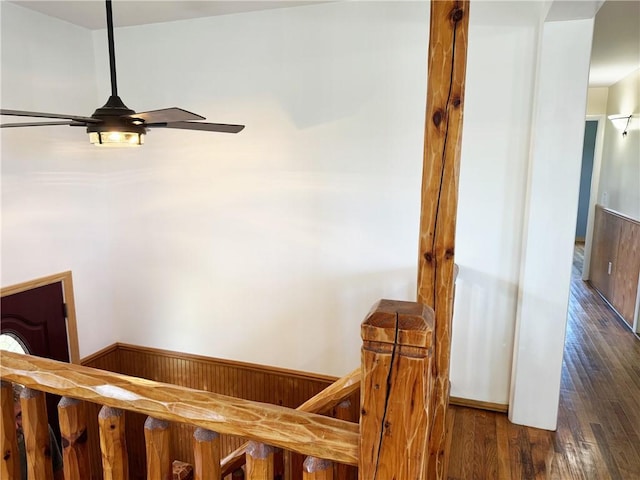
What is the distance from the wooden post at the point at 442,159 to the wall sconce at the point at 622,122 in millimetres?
4202

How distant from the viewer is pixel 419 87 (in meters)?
2.73

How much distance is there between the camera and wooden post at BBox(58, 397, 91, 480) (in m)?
1.10

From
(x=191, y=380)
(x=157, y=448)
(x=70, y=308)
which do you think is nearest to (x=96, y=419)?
(x=191, y=380)

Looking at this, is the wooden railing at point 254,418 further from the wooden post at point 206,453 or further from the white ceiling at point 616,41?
the white ceiling at point 616,41

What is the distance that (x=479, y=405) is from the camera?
281 centimetres

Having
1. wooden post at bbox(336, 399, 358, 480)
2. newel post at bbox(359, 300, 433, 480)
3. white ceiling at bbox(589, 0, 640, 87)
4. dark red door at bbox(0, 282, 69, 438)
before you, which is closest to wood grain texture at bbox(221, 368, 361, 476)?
wooden post at bbox(336, 399, 358, 480)

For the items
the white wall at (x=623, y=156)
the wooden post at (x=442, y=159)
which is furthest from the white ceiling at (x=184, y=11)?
the wooden post at (x=442, y=159)

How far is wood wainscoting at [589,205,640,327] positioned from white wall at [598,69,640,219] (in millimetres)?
135

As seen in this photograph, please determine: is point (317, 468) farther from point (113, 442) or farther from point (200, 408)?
point (113, 442)

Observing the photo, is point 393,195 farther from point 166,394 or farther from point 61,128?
point 61,128

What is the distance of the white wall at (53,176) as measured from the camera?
2.93m

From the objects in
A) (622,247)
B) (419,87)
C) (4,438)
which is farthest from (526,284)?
(622,247)

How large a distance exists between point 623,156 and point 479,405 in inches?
135

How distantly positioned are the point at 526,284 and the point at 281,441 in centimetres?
199
